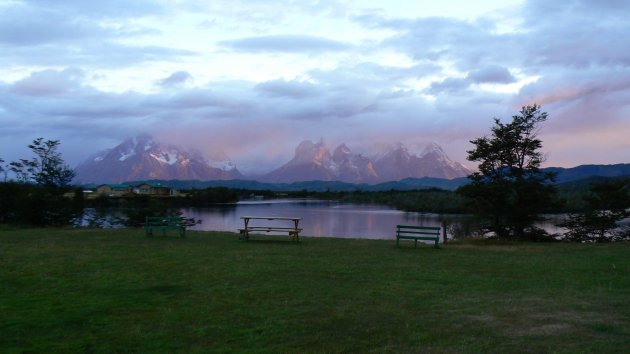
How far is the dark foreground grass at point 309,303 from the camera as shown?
663 cm

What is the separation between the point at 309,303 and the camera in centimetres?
912

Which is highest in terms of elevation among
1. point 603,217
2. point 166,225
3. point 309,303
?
point 603,217

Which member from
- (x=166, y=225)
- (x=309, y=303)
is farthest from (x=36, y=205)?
(x=309, y=303)

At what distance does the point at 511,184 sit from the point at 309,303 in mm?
19329

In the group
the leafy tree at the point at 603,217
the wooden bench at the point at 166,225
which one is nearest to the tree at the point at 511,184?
the leafy tree at the point at 603,217

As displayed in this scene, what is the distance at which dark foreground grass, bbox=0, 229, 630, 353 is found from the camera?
21.8 feet

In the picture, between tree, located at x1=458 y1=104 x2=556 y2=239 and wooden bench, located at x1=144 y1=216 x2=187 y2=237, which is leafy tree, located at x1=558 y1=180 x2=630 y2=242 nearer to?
tree, located at x1=458 y1=104 x2=556 y2=239

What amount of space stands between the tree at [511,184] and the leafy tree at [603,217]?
266 centimetres

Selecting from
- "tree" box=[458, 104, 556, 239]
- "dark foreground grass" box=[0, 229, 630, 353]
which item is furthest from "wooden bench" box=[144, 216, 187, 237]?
"tree" box=[458, 104, 556, 239]

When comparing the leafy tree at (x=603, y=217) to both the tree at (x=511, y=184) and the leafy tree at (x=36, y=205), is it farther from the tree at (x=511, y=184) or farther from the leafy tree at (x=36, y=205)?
the leafy tree at (x=36, y=205)

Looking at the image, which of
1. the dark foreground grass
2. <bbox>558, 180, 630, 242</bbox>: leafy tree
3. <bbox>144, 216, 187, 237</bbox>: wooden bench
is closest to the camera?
the dark foreground grass

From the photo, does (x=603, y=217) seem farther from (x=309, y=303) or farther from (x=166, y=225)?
(x=309, y=303)

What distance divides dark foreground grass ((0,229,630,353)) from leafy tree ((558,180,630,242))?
37.1 ft

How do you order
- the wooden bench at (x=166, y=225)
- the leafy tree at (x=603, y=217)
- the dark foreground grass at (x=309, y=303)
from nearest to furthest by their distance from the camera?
1. the dark foreground grass at (x=309, y=303)
2. the wooden bench at (x=166, y=225)
3. the leafy tree at (x=603, y=217)
